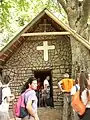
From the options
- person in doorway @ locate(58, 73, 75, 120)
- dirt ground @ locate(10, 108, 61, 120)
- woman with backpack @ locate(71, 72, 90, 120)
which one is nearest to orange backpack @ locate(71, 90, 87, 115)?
woman with backpack @ locate(71, 72, 90, 120)

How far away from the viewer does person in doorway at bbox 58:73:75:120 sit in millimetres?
14785

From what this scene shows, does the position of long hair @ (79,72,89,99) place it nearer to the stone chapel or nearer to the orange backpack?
the orange backpack

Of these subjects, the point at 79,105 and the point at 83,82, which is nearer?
the point at 79,105

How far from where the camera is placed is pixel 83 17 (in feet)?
49.8

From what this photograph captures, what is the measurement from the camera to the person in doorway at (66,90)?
14785mm

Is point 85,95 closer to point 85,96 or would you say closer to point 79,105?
point 85,96

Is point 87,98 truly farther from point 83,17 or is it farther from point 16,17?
point 16,17

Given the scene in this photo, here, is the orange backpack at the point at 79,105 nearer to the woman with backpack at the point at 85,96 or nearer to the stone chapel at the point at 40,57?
the woman with backpack at the point at 85,96

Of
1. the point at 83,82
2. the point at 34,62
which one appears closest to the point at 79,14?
the point at 34,62

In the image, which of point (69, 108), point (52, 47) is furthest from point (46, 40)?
point (69, 108)

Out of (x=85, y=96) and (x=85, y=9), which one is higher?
(x=85, y=9)

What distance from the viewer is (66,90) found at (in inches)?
589

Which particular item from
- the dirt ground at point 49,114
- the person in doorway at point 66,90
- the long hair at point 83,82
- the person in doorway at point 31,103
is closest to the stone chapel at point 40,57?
the dirt ground at point 49,114

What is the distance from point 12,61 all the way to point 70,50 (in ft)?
8.22
